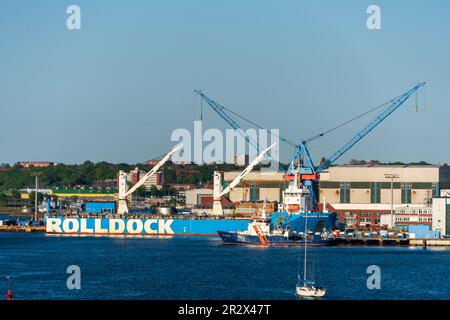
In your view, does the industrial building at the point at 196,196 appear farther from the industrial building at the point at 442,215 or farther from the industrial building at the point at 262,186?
the industrial building at the point at 442,215

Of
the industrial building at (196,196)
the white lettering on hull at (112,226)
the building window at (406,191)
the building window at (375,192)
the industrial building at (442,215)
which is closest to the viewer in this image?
the industrial building at (442,215)

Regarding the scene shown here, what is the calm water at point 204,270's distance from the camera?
42469 millimetres

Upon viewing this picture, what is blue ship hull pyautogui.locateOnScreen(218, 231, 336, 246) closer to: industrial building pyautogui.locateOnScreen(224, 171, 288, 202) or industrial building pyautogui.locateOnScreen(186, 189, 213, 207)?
industrial building pyautogui.locateOnScreen(224, 171, 288, 202)

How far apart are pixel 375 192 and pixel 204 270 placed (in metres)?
59.9

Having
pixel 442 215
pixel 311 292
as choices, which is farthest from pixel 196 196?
pixel 311 292

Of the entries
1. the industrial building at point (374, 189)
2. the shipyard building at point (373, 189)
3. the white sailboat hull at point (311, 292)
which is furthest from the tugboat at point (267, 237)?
the white sailboat hull at point (311, 292)

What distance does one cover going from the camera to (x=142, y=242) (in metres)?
84.2

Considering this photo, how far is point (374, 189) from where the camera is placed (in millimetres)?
110938

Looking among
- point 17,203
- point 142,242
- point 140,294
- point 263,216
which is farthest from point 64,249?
point 17,203

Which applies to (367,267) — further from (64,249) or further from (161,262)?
(64,249)

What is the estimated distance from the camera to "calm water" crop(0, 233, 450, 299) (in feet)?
139

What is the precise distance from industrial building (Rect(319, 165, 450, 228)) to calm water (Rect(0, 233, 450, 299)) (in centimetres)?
2882

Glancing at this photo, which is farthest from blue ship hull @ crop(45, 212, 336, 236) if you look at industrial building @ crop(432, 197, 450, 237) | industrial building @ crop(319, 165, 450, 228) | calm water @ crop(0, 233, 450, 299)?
industrial building @ crop(319, 165, 450, 228)
